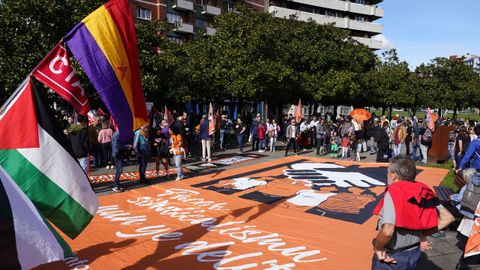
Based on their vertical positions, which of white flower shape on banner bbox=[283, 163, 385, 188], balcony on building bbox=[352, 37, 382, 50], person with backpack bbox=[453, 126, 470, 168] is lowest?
white flower shape on banner bbox=[283, 163, 385, 188]

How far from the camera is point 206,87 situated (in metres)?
24.9

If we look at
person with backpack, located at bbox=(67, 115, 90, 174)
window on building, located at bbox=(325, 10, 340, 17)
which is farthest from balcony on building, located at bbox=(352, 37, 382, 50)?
person with backpack, located at bbox=(67, 115, 90, 174)

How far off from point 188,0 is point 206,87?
2134 centimetres

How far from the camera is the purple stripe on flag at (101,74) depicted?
4543 millimetres

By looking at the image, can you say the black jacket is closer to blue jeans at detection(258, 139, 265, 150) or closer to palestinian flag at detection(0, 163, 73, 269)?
palestinian flag at detection(0, 163, 73, 269)

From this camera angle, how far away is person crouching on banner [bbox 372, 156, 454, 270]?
3.00 m

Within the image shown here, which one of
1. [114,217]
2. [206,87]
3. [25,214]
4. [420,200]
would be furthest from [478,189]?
[206,87]

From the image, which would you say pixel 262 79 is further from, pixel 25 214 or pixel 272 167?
pixel 25 214

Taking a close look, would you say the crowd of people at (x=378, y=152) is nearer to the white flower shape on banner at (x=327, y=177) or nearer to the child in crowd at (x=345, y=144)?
the child in crowd at (x=345, y=144)

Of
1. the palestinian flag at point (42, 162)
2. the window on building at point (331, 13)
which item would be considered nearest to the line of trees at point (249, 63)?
the palestinian flag at point (42, 162)

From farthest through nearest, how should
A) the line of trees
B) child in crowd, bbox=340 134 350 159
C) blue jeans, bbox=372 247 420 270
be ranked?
child in crowd, bbox=340 134 350 159, the line of trees, blue jeans, bbox=372 247 420 270

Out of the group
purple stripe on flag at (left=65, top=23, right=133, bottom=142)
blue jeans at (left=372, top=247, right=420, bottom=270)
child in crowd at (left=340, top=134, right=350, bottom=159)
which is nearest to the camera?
blue jeans at (left=372, top=247, right=420, bottom=270)

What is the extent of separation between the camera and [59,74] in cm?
449

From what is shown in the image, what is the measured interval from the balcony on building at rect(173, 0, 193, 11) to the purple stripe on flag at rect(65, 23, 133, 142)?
38.8m
